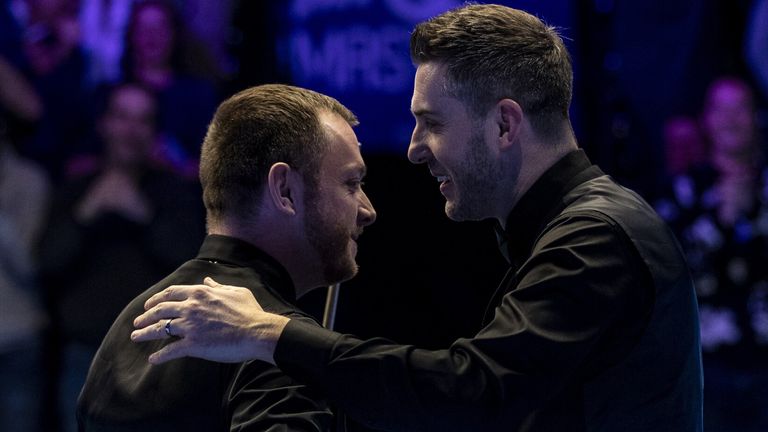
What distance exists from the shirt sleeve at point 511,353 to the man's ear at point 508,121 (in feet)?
0.88

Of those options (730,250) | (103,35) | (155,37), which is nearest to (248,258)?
(730,250)

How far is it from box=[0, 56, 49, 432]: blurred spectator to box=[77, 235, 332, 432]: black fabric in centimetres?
293

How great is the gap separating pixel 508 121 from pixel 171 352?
29.2 inches

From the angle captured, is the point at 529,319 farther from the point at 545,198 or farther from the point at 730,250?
the point at 730,250

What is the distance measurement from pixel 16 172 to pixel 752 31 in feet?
11.0

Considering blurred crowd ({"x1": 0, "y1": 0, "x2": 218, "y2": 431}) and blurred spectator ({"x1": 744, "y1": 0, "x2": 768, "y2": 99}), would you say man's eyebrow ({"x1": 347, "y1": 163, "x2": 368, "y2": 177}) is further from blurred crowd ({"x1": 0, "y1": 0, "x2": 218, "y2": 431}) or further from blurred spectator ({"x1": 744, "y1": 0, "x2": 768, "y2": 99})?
blurred spectator ({"x1": 744, "y1": 0, "x2": 768, "y2": 99})

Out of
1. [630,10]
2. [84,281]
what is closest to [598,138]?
[630,10]

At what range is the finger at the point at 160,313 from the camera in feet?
5.89

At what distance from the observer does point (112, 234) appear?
4.83 meters

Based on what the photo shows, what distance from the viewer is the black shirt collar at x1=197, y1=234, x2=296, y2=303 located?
1977 mm

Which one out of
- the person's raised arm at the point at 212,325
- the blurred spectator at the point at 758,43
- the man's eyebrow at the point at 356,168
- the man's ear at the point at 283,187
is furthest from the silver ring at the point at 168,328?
the blurred spectator at the point at 758,43

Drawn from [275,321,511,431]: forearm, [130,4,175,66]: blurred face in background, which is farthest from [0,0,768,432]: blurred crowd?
[275,321,511,431]: forearm

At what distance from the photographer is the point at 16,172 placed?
16.5 ft

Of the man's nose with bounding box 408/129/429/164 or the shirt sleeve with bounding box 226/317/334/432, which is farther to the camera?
the man's nose with bounding box 408/129/429/164
